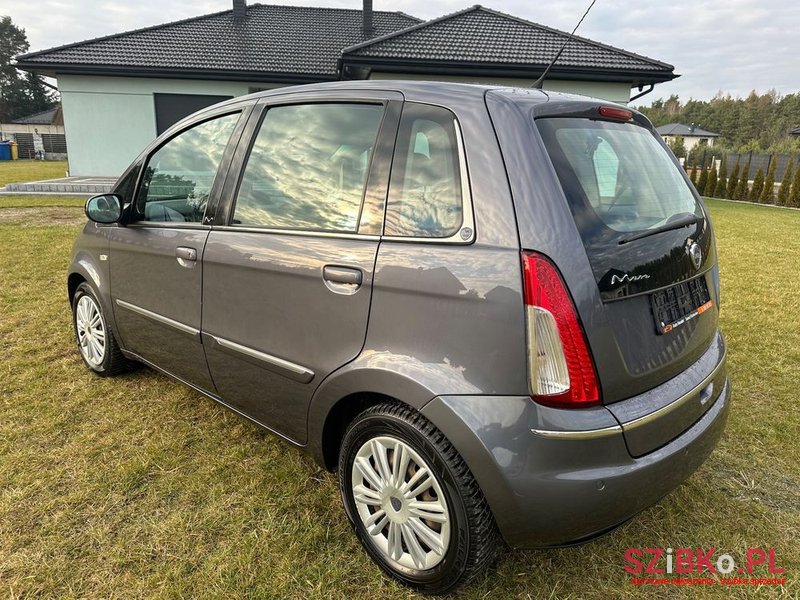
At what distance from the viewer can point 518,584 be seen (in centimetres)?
193

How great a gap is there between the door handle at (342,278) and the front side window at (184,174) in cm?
97

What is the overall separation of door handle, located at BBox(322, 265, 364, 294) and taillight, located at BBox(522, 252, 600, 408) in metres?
0.60

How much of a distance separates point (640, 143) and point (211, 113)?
6.50ft

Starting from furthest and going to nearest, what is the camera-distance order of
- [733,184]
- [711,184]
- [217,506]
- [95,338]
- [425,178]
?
[711,184] < [733,184] < [95,338] < [217,506] < [425,178]

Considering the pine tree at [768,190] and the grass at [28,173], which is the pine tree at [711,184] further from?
the grass at [28,173]

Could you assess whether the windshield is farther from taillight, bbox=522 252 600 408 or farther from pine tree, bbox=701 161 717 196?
pine tree, bbox=701 161 717 196

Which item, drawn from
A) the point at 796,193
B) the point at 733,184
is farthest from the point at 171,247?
the point at 733,184

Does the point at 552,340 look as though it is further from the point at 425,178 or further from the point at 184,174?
the point at 184,174

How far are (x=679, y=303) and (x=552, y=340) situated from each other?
0.63 metres

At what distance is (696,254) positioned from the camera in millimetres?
1952

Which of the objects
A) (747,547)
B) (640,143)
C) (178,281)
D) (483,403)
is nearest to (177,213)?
(178,281)

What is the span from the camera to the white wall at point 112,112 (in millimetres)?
15289

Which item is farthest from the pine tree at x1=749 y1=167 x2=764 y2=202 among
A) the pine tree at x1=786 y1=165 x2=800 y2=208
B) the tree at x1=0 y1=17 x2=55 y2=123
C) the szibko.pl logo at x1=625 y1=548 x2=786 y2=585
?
the tree at x1=0 y1=17 x2=55 y2=123

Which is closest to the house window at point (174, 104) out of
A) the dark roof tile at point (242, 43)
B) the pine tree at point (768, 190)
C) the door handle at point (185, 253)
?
the dark roof tile at point (242, 43)
